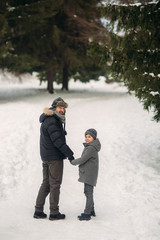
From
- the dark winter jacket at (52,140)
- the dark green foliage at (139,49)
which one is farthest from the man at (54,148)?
the dark green foliage at (139,49)

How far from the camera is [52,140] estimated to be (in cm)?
545

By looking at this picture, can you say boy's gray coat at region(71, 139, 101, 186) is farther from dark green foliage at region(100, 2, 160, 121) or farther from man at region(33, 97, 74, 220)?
dark green foliage at region(100, 2, 160, 121)

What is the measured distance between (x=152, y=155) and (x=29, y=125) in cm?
457

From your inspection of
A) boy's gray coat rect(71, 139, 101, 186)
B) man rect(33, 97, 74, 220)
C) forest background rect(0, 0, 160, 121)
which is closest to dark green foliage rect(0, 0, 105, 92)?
forest background rect(0, 0, 160, 121)

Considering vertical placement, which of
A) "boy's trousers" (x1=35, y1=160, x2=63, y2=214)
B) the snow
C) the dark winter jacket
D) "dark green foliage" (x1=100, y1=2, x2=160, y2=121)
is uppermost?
"dark green foliage" (x1=100, y1=2, x2=160, y2=121)

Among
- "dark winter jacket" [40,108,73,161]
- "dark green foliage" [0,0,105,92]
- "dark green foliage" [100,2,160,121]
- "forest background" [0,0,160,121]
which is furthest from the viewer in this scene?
"dark green foliage" [0,0,105,92]

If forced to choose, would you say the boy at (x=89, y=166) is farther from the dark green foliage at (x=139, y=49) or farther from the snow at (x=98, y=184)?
the dark green foliage at (x=139, y=49)

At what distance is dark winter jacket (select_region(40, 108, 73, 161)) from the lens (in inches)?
214

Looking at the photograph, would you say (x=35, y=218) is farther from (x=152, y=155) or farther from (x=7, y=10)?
(x=7, y=10)

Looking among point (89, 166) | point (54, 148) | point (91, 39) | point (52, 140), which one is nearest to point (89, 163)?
point (89, 166)

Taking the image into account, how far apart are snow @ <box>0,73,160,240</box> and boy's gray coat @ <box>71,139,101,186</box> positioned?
0.73 metres

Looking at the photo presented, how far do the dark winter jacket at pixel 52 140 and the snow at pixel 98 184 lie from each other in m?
1.13

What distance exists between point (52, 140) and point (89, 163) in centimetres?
75

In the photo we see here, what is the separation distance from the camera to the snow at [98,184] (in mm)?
5270
